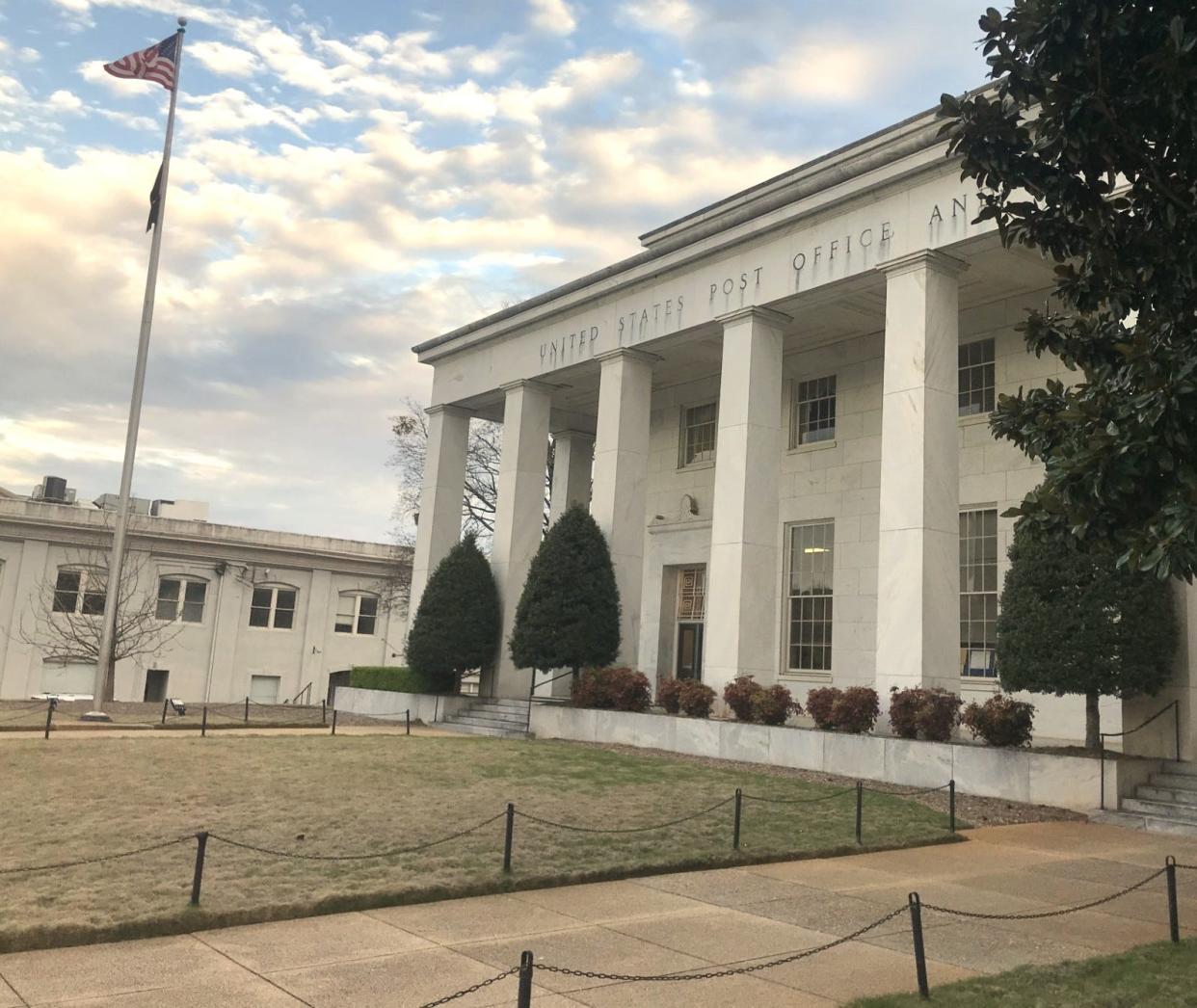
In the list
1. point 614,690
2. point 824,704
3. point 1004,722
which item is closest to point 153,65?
point 614,690

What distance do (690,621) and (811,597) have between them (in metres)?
4.69

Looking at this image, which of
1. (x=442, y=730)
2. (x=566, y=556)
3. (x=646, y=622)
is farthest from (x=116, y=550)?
(x=646, y=622)

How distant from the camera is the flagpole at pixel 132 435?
2398 centimetres

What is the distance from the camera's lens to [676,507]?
1188 inches

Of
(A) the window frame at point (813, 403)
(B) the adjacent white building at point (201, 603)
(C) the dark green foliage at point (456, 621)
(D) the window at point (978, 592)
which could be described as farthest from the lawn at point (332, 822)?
(B) the adjacent white building at point (201, 603)

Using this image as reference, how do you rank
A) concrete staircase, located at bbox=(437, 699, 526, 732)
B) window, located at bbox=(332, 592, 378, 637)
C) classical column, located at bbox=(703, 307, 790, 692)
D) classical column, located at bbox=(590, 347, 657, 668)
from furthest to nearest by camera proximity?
window, located at bbox=(332, 592, 378, 637) < classical column, located at bbox=(590, 347, 657, 668) < concrete staircase, located at bbox=(437, 699, 526, 732) < classical column, located at bbox=(703, 307, 790, 692)

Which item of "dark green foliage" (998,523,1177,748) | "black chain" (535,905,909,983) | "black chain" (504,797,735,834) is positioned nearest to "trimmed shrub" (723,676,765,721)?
"dark green foliage" (998,523,1177,748)

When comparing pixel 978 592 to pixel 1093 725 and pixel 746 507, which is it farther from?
pixel 1093 725

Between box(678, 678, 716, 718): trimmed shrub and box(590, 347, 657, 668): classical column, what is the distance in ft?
11.8

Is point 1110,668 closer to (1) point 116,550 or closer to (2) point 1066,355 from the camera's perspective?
(2) point 1066,355

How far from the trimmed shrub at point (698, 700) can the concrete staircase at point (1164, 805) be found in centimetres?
805

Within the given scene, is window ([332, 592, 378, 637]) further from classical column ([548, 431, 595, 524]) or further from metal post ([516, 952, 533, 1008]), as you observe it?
Result: metal post ([516, 952, 533, 1008])

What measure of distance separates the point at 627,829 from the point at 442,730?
47.2 feet

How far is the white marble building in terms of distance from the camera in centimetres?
1898
